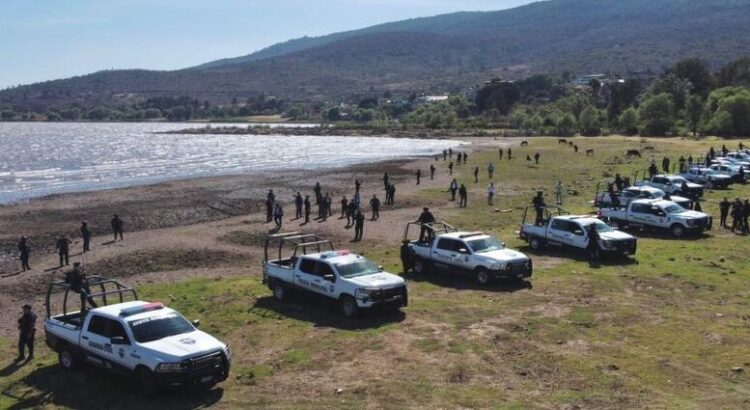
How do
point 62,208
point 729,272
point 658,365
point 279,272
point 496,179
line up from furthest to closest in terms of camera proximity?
point 496,179, point 62,208, point 729,272, point 279,272, point 658,365

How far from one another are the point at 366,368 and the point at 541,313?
5933 mm

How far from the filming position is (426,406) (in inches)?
539

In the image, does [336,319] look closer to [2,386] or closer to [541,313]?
[541,313]

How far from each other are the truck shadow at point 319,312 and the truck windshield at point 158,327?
15.6ft

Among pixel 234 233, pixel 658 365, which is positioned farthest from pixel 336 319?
pixel 234 233

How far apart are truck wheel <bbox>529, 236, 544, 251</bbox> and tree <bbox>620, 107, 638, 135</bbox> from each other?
107 meters

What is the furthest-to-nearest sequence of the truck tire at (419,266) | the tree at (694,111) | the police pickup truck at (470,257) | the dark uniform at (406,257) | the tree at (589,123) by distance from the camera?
the tree at (589,123), the tree at (694,111), the dark uniform at (406,257), the truck tire at (419,266), the police pickup truck at (470,257)

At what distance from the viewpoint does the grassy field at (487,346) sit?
1432 centimetres

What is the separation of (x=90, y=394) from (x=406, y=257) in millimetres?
12627

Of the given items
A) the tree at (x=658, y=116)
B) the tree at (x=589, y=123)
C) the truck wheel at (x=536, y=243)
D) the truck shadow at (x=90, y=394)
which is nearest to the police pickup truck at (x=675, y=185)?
the truck wheel at (x=536, y=243)

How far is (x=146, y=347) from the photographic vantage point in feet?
47.7

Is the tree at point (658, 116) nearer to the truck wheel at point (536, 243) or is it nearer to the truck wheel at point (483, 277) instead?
the truck wheel at point (536, 243)

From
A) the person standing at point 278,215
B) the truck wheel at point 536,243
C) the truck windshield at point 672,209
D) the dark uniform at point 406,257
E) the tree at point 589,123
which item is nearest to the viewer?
the dark uniform at point 406,257

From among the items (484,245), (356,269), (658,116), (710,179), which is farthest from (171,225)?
(658,116)
